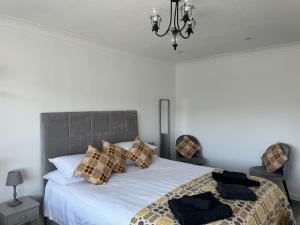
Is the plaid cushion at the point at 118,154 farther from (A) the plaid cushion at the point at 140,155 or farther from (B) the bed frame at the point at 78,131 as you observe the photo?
(B) the bed frame at the point at 78,131

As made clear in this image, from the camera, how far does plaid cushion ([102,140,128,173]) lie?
10.3 feet

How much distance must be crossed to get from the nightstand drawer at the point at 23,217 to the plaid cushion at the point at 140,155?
139 centimetres

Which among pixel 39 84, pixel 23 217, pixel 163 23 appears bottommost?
pixel 23 217

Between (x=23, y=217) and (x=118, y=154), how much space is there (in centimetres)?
130

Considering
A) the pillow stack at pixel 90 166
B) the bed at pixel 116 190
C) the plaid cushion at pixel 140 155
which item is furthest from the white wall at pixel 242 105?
the pillow stack at pixel 90 166

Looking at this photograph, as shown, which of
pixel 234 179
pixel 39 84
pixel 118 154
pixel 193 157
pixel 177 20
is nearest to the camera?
pixel 177 20

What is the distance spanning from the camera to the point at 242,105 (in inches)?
172

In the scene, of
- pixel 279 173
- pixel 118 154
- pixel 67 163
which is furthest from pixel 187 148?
pixel 67 163

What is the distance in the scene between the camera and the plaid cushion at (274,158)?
3.58 metres

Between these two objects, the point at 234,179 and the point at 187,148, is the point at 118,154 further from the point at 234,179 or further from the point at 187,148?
the point at 187,148

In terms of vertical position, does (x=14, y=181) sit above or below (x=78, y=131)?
below

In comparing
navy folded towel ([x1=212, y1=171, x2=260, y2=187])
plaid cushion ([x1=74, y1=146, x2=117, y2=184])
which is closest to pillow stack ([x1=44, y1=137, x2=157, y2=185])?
plaid cushion ([x1=74, y1=146, x2=117, y2=184])

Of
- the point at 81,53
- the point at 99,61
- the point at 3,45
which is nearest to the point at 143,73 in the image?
the point at 99,61

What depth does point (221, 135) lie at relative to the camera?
4.66 meters
